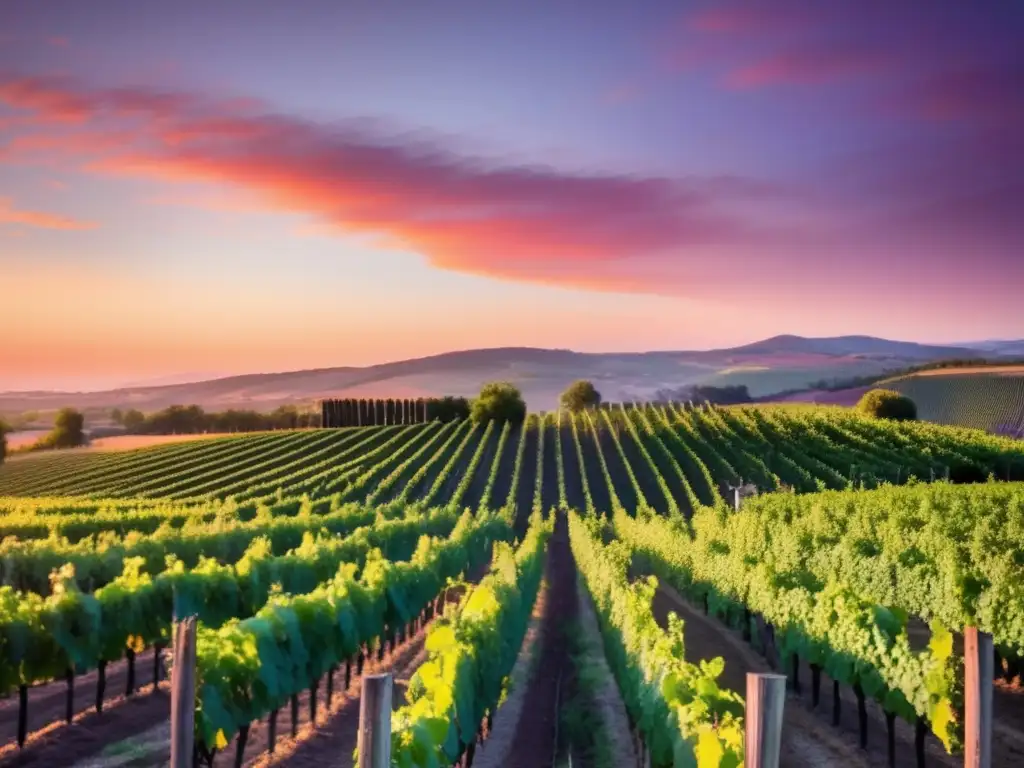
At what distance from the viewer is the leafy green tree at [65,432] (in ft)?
321

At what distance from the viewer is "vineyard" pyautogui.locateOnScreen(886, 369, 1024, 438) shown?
85.8 m

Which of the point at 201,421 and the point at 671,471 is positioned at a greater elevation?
the point at 201,421

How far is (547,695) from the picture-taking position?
16906mm

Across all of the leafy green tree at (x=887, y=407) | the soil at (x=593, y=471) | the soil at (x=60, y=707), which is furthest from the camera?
the leafy green tree at (x=887, y=407)

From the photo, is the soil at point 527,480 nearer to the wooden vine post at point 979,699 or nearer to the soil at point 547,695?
the soil at point 547,695

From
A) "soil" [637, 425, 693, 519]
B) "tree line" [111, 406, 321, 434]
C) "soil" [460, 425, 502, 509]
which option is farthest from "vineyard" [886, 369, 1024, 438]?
"tree line" [111, 406, 321, 434]

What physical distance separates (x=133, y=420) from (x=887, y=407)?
265 feet

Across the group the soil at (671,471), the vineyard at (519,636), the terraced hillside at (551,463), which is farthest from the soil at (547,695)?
the soil at (671,471)

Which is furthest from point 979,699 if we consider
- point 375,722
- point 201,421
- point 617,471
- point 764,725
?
point 201,421

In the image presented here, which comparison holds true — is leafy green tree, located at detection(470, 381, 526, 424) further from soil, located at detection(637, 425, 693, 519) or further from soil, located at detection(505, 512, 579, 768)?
soil, located at detection(505, 512, 579, 768)

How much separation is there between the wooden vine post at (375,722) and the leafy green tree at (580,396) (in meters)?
103

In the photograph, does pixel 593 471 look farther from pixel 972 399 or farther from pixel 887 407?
pixel 972 399

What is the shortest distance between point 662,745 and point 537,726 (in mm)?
5482

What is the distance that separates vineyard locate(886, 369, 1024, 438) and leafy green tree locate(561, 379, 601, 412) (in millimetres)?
31144
